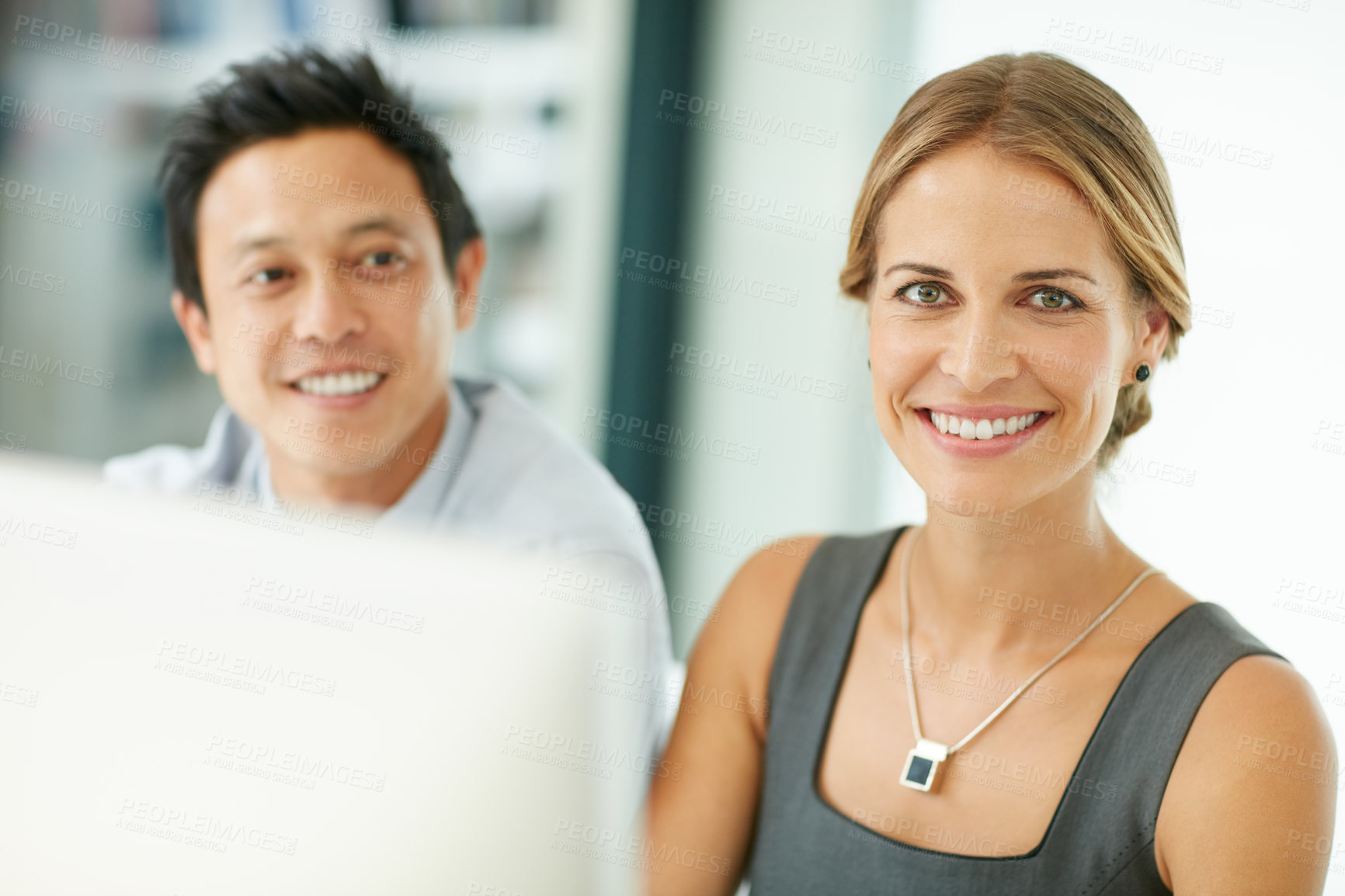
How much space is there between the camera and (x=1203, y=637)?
1062mm

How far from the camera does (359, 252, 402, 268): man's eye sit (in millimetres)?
1497

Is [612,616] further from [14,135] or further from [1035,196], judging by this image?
[14,135]

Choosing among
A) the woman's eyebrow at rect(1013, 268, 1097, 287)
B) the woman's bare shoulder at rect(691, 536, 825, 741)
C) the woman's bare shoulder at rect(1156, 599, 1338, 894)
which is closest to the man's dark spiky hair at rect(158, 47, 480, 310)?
the woman's bare shoulder at rect(691, 536, 825, 741)

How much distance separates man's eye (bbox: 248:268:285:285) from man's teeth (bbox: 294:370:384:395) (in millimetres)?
133

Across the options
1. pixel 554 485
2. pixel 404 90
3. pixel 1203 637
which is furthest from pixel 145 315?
pixel 1203 637

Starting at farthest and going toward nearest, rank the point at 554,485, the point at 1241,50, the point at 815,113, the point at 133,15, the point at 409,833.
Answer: the point at 133,15 < the point at 815,113 < the point at 1241,50 < the point at 554,485 < the point at 409,833

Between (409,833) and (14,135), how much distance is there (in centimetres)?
309

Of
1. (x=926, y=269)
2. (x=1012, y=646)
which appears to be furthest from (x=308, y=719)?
(x=1012, y=646)

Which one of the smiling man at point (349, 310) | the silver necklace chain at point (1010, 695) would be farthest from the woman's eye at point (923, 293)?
the smiling man at point (349, 310)

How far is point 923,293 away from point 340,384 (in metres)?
0.80

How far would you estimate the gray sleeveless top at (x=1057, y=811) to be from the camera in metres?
1.02

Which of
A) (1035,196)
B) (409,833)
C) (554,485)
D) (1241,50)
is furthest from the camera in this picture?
(1241,50)

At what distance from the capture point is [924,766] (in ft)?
3.71

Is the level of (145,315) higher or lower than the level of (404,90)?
lower
